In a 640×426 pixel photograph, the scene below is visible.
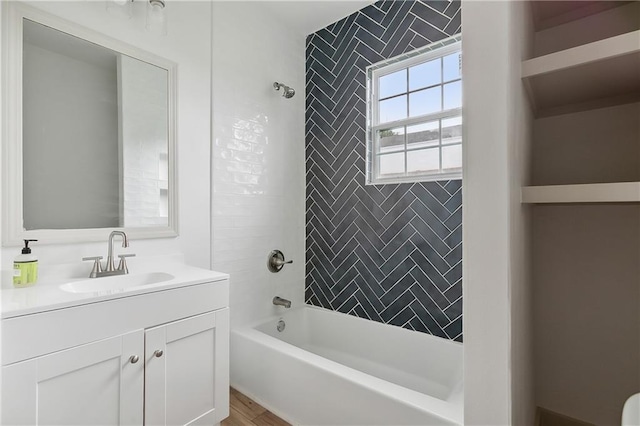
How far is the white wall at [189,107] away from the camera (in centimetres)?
194

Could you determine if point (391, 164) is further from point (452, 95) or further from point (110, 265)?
point (110, 265)

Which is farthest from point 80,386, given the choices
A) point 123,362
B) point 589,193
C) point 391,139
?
point 391,139

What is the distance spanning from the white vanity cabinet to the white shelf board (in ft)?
4.86

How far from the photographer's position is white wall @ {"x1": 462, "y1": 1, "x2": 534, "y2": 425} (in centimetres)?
77

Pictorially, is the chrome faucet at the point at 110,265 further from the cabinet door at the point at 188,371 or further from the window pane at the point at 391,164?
the window pane at the point at 391,164

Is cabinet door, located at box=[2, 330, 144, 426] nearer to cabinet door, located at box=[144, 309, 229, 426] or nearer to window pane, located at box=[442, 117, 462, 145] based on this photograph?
cabinet door, located at box=[144, 309, 229, 426]

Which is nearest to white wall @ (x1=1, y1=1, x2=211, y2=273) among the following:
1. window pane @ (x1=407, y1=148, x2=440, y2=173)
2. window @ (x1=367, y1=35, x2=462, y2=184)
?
window @ (x1=367, y1=35, x2=462, y2=184)

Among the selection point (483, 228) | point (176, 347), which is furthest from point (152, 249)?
point (483, 228)

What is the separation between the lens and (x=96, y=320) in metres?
1.27

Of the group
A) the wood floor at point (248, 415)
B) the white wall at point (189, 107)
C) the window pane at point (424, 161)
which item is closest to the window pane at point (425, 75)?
the window pane at point (424, 161)

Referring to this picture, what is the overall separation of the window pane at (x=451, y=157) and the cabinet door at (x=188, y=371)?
1748mm

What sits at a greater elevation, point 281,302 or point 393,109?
point 393,109

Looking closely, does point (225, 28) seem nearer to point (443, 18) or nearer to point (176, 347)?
point (443, 18)

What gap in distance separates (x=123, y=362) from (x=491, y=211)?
1.50 meters
